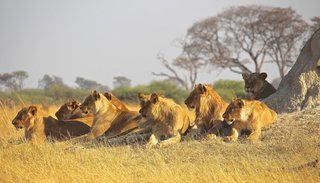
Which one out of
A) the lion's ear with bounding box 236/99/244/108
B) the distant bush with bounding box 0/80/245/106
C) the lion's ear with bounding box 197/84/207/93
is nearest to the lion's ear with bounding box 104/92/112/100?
the lion's ear with bounding box 197/84/207/93

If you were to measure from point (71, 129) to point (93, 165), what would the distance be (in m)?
2.98

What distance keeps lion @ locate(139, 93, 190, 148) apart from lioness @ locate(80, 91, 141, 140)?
0.74 m

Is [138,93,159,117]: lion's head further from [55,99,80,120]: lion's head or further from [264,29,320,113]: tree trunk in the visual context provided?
[55,99,80,120]: lion's head

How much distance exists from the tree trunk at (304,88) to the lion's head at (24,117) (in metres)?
3.69

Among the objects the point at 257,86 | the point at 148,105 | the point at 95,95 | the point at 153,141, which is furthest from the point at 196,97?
the point at 257,86

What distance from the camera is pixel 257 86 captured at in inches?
468

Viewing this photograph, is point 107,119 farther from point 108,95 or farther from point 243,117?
point 243,117

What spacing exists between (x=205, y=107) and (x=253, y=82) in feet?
5.91

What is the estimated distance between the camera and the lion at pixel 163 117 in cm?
1006

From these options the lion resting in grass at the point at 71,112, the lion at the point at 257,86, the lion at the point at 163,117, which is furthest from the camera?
the lion resting in grass at the point at 71,112

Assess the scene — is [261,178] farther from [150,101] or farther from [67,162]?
[150,101]

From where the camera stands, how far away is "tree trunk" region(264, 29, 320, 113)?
11.0m

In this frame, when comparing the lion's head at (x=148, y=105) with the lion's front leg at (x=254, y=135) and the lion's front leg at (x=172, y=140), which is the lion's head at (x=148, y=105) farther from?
the lion's front leg at (x=254, y=135)

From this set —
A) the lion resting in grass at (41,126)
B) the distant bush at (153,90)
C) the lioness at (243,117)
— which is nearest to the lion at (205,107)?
the lioness at (243,117)
